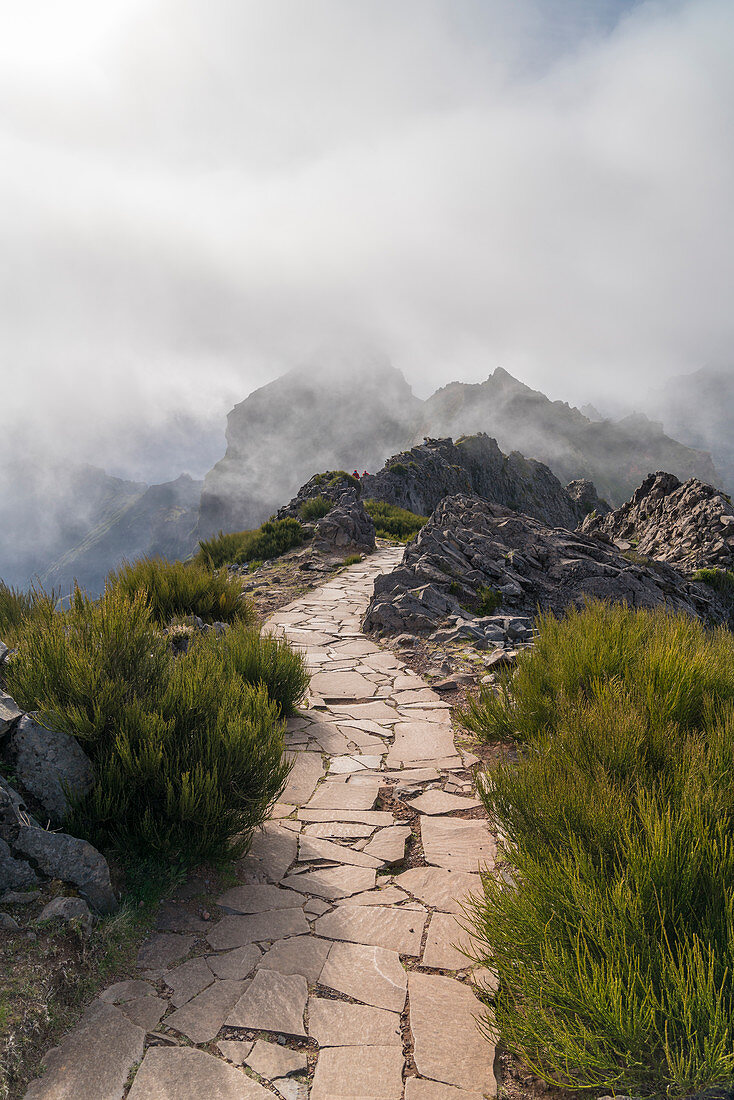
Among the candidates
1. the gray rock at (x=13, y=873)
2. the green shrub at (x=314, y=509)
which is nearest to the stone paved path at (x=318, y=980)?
the gray rock at (x=13, y=873)

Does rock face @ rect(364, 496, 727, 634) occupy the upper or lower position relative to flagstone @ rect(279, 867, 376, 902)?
upper

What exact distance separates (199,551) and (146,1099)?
15226 mm

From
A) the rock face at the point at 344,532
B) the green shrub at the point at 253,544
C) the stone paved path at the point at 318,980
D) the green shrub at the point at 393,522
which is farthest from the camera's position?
the green shrub at the point at 393,522

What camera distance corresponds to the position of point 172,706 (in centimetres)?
338

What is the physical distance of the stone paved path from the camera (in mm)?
1968

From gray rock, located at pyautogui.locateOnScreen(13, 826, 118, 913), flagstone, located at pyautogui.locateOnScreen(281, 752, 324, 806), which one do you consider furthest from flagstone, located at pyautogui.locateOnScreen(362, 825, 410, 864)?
gray rock, located at pyautogui.locateOnScreen(13, 826, 118, 913)

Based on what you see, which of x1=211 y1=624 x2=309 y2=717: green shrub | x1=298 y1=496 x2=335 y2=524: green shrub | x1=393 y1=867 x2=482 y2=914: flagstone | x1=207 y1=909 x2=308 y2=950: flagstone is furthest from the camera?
x1=298 y1=496 x2=335 y2=524: green shrub

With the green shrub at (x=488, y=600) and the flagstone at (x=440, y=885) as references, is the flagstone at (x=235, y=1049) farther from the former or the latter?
the green shrub at (x=488, y=600)

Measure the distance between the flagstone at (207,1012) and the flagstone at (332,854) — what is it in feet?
3.38

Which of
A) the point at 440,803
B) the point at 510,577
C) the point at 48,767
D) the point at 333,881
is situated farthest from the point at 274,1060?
the point at 510,577

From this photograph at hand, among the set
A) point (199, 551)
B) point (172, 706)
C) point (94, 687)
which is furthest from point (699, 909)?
point (199, 551)

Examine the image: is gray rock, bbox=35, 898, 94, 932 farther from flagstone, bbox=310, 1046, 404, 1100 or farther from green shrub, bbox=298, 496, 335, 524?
green shrub, bbox=298, 496, 335, 524

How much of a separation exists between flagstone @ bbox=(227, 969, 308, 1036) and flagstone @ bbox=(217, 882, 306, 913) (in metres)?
0.46

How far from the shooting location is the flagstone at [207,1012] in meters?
2.13
